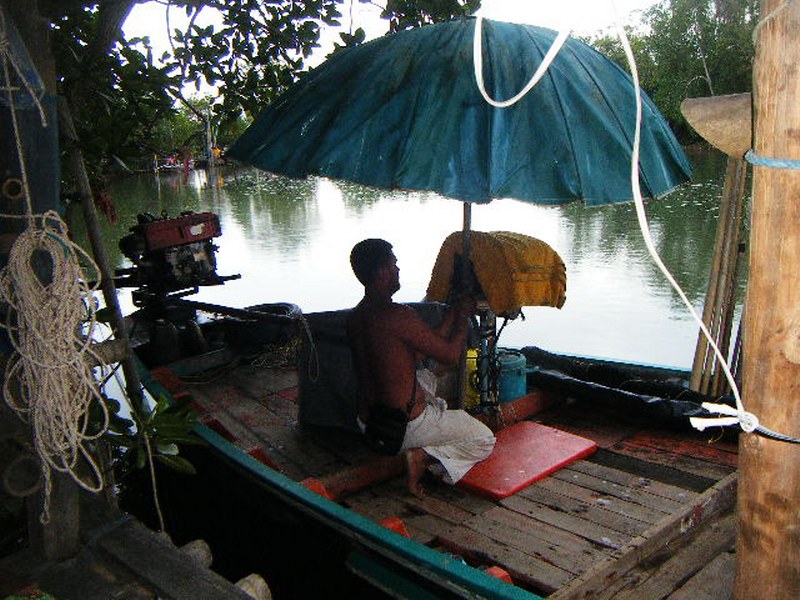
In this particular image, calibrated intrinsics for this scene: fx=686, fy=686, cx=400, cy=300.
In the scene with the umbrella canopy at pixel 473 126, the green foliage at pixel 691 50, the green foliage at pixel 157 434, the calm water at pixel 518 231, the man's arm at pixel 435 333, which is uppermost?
the green foliage at pixel 691 50

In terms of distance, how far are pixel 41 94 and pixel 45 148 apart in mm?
168

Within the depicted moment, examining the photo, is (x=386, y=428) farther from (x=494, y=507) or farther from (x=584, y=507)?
(x=584, y=507)

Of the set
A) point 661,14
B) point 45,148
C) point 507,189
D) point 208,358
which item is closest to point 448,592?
point 507,189

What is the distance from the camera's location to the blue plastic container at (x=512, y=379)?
4.20 metres

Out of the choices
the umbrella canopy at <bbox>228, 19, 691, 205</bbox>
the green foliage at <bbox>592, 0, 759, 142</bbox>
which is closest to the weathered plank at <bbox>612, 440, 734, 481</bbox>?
the umbrella canopy at <bbox>228, 19, 691, 205</bbox>

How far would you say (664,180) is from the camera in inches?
113

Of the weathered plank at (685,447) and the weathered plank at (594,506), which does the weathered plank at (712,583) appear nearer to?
the weathered plank at (594,506)

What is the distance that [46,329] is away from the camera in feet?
6.85

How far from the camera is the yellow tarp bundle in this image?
3.50 m

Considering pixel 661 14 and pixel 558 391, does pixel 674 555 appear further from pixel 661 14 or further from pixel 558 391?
pixel 661 14

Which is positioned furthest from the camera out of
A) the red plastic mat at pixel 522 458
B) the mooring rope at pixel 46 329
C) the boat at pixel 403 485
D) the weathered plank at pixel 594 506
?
the red plastic mat at pixel 522 458

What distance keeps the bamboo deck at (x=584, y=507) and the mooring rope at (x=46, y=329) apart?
56.8 inches

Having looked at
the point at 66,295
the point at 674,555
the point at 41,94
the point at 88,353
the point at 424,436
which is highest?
the point at 41,94

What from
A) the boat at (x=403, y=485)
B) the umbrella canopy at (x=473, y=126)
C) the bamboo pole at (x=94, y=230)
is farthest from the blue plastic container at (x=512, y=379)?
the bamboo pole at (x=94, y=230)
